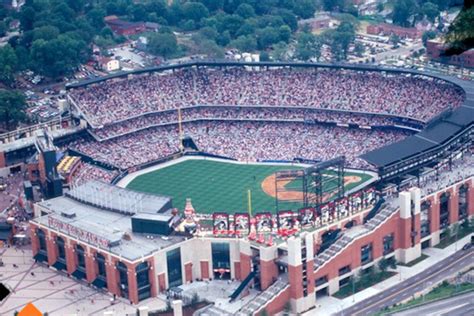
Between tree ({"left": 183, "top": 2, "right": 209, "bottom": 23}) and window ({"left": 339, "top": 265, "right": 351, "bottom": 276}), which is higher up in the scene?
tree ({"left": 183, "top": 2, "right": 209, "bottom": 23})

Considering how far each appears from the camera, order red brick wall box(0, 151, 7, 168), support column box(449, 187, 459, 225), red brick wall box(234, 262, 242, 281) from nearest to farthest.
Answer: red brick wall box(234, 262, 242, 281) < support column box(449, 187, 459, 225) < red brick wall box(0, 151, 7, 168)

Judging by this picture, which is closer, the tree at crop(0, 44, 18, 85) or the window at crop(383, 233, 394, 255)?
the window at crop(383, 233, 394, 255)

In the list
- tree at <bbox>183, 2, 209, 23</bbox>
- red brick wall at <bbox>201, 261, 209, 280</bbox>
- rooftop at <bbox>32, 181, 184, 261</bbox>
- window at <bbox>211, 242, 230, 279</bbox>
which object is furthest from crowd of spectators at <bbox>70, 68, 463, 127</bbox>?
tree at <bbox>183, 2, 209, 23</bbox>

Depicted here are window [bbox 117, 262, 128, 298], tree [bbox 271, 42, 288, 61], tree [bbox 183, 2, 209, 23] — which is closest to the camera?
window [bbox 117, 262, 128, 298]

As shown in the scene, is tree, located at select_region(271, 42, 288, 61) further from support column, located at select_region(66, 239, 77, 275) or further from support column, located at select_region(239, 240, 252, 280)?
support column, located at select_region(239, 240, 252, 280)

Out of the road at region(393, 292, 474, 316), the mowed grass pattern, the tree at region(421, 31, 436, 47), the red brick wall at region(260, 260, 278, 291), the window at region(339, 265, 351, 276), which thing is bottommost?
the mowed grass pattern

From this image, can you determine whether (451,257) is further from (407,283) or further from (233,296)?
(233,296)

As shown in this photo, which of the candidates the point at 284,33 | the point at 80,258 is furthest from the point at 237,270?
the point at 284,33

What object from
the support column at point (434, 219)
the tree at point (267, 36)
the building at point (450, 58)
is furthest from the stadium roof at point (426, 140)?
the tree at point (267, 36)

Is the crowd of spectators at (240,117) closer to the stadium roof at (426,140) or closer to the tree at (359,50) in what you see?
the stadium roof at (426,140)
